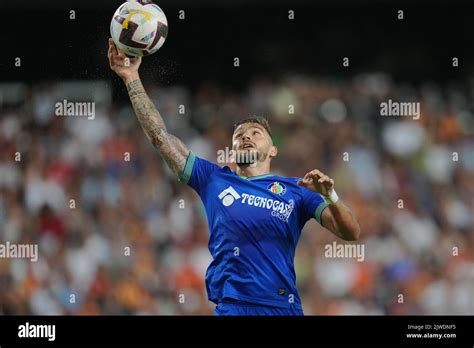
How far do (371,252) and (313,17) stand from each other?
3.71 meters

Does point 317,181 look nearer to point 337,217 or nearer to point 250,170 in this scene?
point 337,217

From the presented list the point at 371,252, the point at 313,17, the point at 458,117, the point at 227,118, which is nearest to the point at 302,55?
the point at 313,17

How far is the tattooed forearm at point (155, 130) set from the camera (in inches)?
242

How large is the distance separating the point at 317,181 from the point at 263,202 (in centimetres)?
68

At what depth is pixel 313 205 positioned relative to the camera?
20.0 feet

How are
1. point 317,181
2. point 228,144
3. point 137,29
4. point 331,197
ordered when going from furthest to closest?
point 228,144 → point 137,29 → point 331,197 → point 317,181

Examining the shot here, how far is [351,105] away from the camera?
11633mm

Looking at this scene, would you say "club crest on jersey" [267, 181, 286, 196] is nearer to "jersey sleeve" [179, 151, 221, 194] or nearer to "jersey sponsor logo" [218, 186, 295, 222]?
"jersey sponsor logo" [218, 186, 295, 222]

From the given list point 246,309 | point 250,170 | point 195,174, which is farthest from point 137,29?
point 246,309

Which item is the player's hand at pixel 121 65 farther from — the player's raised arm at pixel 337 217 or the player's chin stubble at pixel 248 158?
the player's raised arm at pixel 337 217

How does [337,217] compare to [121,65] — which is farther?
[121,65]

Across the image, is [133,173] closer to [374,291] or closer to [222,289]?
[374,291]

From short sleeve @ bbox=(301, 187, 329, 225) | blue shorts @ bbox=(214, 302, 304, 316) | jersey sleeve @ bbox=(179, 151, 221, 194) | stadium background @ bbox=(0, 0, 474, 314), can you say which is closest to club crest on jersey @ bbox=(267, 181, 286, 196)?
short sleeve @ bbox=(301, 187, 329, 225)
